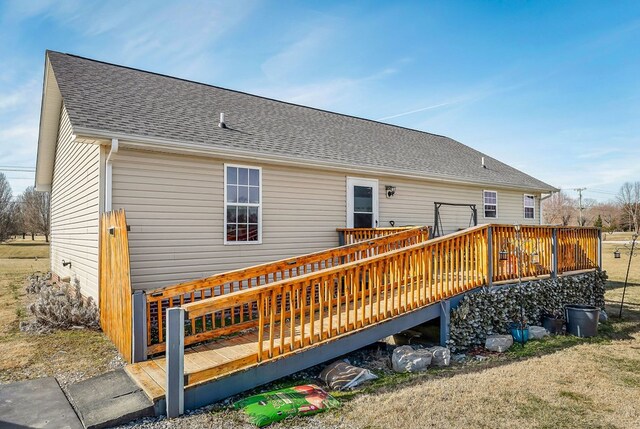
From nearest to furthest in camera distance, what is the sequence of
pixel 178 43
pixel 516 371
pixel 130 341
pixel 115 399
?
pixel 115 399
pixel 130 341
pixel 516 371
pixel 178 43

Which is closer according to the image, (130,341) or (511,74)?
(130,341)

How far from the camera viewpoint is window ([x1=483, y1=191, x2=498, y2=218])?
12.4 meters

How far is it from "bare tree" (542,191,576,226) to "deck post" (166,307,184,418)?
2131 inches

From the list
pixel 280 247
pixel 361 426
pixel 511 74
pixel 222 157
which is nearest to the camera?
pixel 361 426

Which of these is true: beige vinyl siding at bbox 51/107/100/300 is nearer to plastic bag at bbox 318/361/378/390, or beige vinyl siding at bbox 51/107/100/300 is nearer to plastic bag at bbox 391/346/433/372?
plastic bag at bbox 318/361/378/390

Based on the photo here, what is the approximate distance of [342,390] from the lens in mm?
4020

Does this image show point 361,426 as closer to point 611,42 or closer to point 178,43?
point 178,43

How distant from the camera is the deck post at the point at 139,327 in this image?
14.0ft

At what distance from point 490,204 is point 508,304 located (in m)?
6.94

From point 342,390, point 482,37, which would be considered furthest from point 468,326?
point 482,37

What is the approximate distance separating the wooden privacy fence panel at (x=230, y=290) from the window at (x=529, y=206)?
867 cm

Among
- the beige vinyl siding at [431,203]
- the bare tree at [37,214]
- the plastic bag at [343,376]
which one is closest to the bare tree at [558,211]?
the beige vinyl siding at [431,203]

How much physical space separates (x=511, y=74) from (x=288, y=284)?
11.4 metres

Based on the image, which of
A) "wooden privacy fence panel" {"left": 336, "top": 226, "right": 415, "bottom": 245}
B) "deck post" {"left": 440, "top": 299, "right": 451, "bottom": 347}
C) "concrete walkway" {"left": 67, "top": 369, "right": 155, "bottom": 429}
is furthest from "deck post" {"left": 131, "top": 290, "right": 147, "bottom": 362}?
"wooden privacy fence panel" {"left": 336, "top": 226, "right": 415, "bottom": 245}
